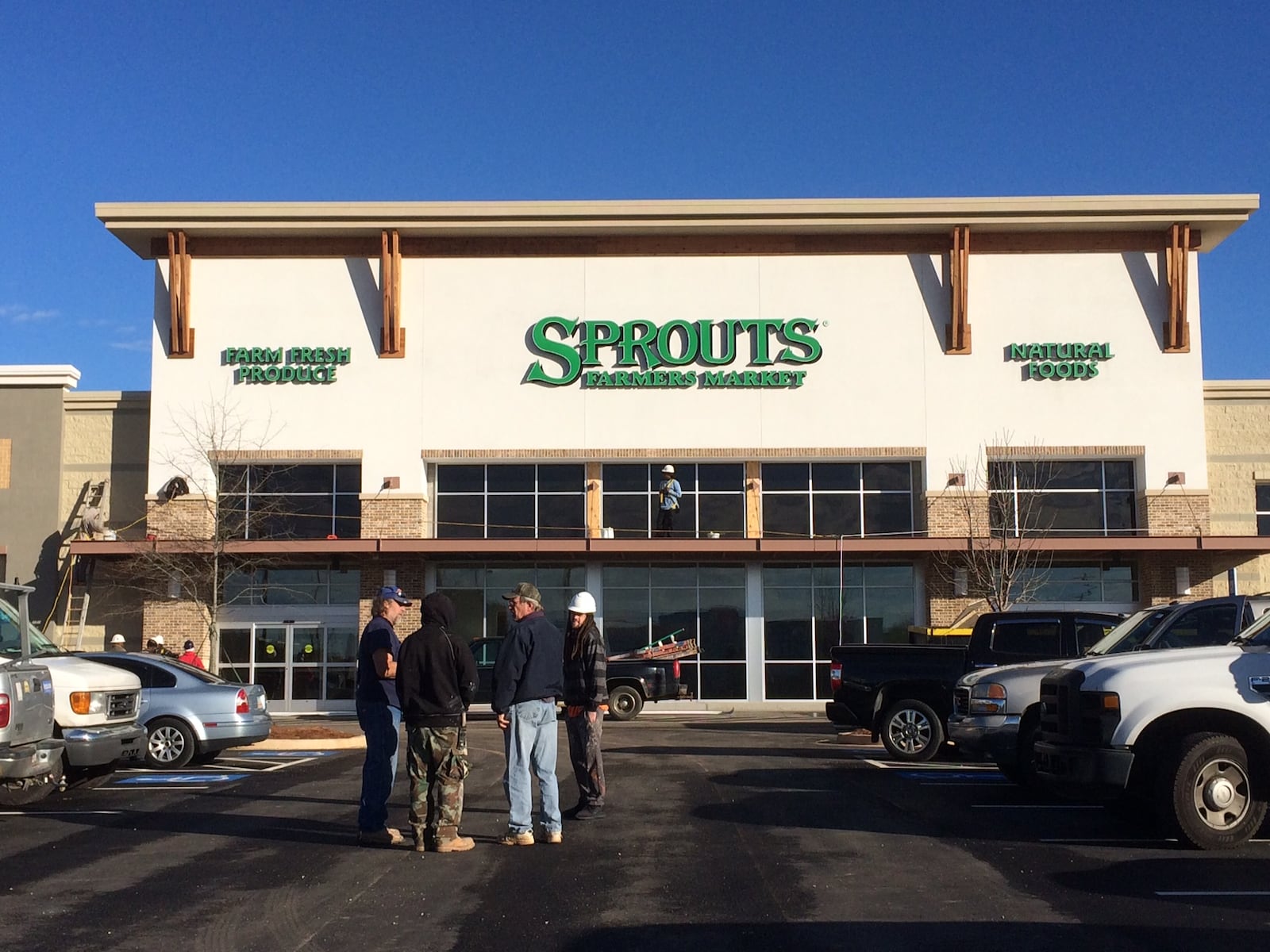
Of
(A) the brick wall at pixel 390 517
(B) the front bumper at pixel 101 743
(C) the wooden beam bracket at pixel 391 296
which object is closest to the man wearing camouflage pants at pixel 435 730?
(B) the front bumper at pixel 101 743

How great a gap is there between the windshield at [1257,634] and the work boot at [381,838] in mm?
6706

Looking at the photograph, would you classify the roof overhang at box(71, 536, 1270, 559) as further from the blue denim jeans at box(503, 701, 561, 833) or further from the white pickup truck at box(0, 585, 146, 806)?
the blue denim jeans at box(503, 701, 561, 833)

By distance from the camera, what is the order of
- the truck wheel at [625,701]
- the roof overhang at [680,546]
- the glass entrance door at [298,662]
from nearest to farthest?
the truck wheel at [625,701] → the roof overhang at [680,546] → the glass entrance door at [298,662]

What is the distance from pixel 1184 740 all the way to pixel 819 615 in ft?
71.4

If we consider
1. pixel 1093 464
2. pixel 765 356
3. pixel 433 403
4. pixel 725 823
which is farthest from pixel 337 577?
pixel 725 823

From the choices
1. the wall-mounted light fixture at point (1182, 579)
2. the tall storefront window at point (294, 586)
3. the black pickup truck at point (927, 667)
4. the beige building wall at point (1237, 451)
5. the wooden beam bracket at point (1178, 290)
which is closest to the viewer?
the black pickup truck at point (927, 667)

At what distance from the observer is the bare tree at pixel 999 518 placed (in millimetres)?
30000

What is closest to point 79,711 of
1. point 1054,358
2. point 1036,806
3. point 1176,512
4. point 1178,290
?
point 1036,806

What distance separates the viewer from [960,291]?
1219 inches

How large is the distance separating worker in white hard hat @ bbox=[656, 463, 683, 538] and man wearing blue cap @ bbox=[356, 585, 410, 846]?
20789 millimetres

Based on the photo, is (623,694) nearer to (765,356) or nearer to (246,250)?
(765,356)

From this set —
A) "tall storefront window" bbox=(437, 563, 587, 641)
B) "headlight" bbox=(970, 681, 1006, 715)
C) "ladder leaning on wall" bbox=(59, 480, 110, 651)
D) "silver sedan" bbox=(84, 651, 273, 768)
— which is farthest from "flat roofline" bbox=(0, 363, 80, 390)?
"headlight" bbox=(970, 681, 1006, 715)

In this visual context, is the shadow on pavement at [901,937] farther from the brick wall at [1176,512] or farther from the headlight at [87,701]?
the brick wall at [1176,512]

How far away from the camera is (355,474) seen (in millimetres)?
31797
